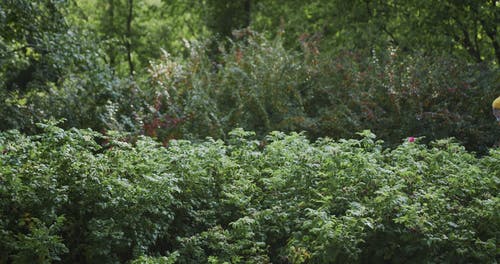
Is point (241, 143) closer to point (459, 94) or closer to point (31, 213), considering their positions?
point (31, 213)

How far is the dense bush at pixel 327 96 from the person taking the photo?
7.84 metres

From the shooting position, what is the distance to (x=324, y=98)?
886 cm

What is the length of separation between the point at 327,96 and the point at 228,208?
434 cm

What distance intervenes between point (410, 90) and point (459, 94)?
0.62 metres

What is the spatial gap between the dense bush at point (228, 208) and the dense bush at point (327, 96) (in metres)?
2.76

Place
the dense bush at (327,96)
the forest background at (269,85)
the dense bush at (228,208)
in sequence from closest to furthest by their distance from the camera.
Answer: the dense bush at (228,208) < the dense bush at (327,96) < the forest background at (269,85)

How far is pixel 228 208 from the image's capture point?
15.8 ft

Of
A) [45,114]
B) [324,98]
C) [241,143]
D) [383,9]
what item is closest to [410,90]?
[324,98]

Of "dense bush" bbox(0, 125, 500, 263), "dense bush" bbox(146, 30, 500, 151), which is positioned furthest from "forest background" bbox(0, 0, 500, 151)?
"dense bush" bbox(0, 125, 500, 263)

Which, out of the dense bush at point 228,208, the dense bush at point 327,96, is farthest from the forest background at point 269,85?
the dense bush at point 228,208

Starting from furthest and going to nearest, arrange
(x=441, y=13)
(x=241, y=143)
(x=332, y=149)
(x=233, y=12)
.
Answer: (x=233, y=12) → (x=441, y=13) → (x=241, y=143) → (x=332, y=149)

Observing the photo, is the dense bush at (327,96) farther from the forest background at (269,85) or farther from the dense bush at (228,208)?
the dense bush at (228,208)

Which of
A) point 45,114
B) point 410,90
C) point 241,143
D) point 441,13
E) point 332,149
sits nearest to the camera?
point 332,149

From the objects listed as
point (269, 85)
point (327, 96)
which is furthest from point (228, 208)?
point (327, 96)
